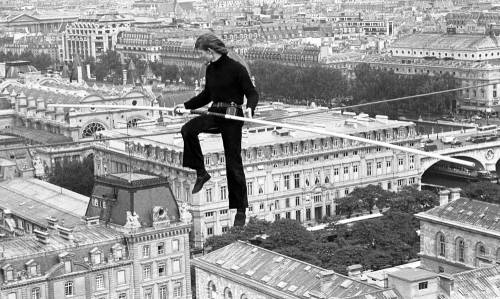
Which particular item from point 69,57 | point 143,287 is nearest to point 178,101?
point 143,287

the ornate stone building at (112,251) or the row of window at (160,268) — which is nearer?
the ornate stone building at (112,251)

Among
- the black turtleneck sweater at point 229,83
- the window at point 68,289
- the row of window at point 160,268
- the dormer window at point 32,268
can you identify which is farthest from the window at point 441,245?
the black turtleneck sweater at point 229,83

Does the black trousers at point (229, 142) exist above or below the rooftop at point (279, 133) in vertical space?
above

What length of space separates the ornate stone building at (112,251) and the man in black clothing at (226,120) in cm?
3247

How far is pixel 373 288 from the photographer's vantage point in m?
45.5

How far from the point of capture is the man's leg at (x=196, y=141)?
1770cm

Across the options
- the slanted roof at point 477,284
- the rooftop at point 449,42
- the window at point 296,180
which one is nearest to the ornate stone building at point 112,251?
the slanted roof at point 477,284

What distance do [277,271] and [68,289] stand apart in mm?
7732

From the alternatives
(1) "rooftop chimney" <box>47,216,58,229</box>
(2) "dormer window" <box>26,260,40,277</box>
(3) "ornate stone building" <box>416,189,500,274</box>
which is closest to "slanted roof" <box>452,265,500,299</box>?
(3) "ornate stone building" <box>416,189,500,274</box>

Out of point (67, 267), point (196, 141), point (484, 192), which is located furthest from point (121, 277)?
point (196, 141)

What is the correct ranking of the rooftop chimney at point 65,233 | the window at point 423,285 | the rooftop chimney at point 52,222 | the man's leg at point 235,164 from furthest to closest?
the rooftop chimney at point 52,222, the rooftop chimney at point 65,233, the window at point 423,285, the man's leg at point 235,164

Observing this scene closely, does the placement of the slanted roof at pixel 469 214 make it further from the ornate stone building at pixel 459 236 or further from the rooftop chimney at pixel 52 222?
the rooftop chimney at pixel 52 222

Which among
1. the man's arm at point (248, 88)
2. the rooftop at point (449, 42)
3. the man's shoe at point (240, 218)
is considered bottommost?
the rooftop at point (449, 42)

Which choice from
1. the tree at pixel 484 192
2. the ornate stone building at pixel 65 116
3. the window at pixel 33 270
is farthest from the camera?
the ornate stone building at pixel 65 116
